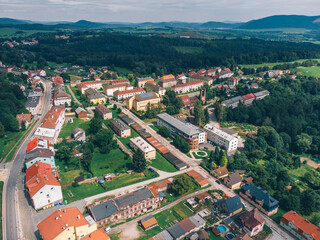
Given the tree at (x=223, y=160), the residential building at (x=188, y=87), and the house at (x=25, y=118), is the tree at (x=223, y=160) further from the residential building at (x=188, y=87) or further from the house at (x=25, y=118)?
the house at (x=25, y=118)

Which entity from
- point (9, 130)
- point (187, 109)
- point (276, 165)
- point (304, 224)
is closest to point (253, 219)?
point (304, 224)

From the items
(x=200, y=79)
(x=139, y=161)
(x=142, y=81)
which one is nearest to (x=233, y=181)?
(x=139, y=161)

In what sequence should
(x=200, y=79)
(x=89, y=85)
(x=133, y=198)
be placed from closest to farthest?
(x=133, y=198), (x=89, y=85), (x=200, y=79)

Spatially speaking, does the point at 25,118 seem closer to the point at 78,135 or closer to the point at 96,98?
the point at 78,135

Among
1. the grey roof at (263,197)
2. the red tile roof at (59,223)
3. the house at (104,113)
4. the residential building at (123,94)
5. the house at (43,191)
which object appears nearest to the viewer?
the red tile roof at (59,223)

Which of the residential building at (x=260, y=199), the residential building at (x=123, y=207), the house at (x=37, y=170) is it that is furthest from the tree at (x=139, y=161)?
the residential building at (x=260, y=199)
